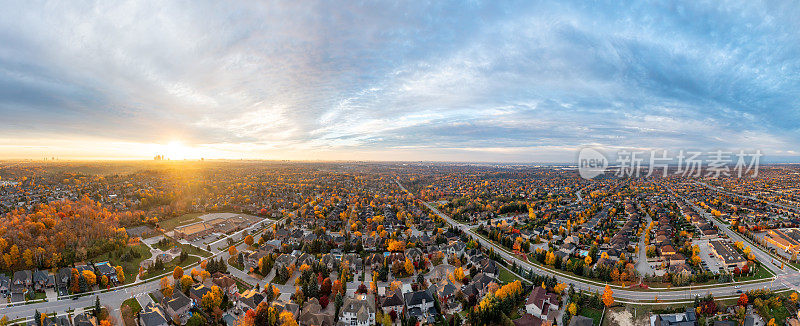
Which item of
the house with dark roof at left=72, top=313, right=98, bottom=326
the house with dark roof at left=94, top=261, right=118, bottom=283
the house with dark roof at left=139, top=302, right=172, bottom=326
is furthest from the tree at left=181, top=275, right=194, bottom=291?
the house with dark roof at left=94, top=261, right=118, bottom=283

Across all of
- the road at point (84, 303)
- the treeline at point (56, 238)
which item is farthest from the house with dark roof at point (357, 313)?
the treeline at point (56, 238)

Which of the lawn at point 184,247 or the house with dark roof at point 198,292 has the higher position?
the house with dark roof at point 198,292

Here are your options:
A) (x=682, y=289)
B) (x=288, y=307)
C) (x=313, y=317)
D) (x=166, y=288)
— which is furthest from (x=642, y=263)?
(x=166, y=288)

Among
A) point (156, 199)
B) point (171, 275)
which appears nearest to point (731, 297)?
point (171, 275)

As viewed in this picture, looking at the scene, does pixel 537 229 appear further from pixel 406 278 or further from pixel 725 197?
pixel 725 197

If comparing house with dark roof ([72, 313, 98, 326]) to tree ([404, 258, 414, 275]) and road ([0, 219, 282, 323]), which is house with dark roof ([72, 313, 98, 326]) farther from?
tree ([404, 258, 414, 275])

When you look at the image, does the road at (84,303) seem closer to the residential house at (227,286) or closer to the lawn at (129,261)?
the lawn at (129,261)
